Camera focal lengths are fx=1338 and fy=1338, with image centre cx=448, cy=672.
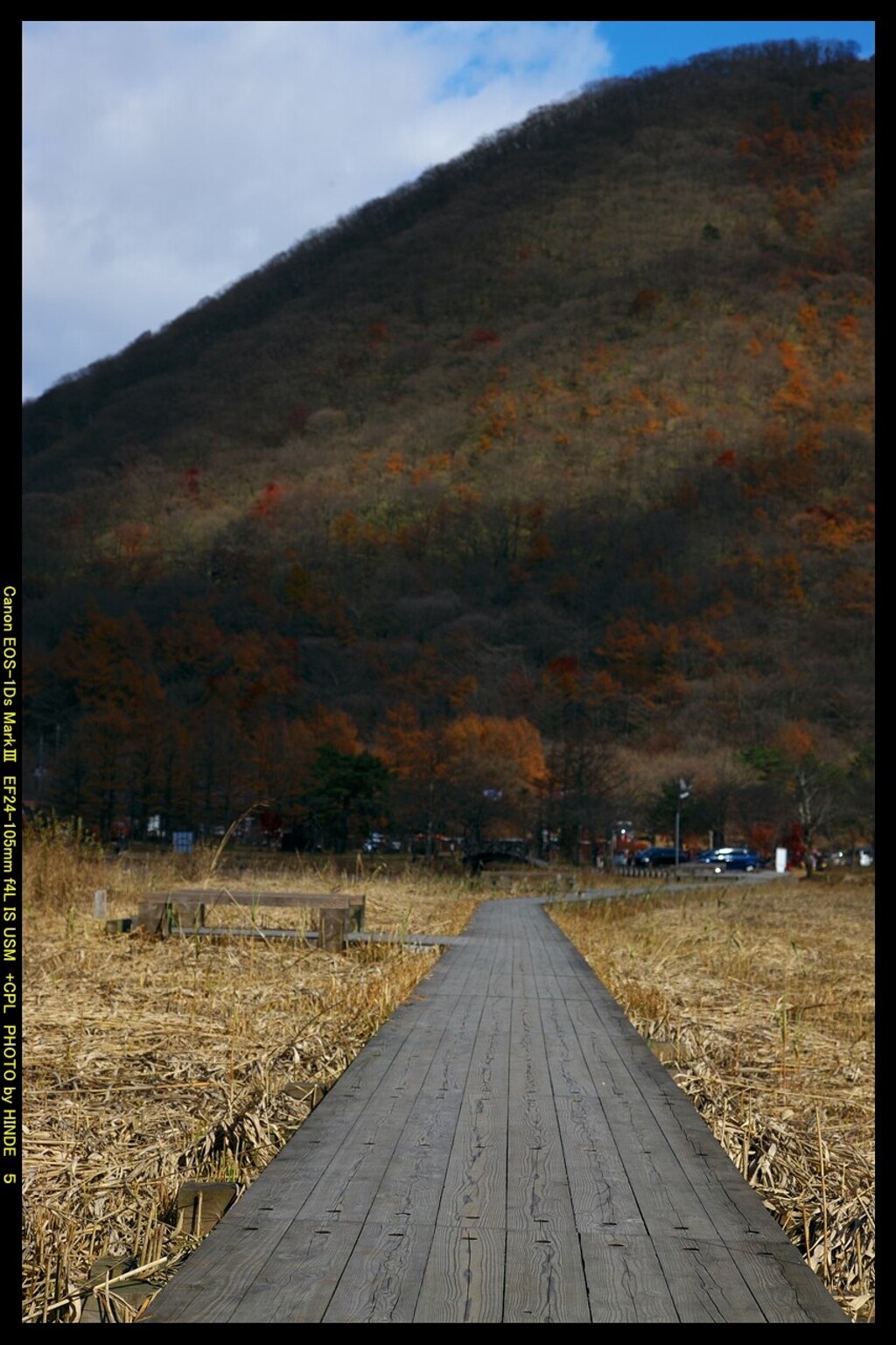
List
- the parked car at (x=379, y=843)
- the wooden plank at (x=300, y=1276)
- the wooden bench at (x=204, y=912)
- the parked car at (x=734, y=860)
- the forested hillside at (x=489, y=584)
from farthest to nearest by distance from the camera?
the forested hillside at (x=489, y=584), the parked car at (x=734, y=860), the parked car at (x=379, y=843), the wooden bench at (x=204, y=912), the wooden plank at (x=300, y=1276)

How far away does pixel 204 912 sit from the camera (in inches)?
595

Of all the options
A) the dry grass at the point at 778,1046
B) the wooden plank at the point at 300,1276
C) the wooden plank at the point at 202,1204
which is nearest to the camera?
the wooden plank at the point at 300,1276

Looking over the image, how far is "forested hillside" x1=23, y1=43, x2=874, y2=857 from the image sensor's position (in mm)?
63031

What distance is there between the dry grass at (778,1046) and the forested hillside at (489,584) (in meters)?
34.2

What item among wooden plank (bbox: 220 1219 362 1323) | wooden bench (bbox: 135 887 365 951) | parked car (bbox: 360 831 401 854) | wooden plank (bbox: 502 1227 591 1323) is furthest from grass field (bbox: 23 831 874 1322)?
parked car (bbox: 360 831 401 854)

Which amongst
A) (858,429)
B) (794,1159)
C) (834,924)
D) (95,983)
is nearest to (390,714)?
(834,924)

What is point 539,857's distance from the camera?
54250 mm

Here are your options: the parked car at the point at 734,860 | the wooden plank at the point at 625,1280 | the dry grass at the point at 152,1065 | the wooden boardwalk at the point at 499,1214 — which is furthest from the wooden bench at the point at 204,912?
the parked car at the point at 734,860

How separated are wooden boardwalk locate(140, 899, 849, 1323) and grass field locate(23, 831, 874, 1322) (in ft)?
1.41

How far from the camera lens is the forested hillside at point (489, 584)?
2482 inches

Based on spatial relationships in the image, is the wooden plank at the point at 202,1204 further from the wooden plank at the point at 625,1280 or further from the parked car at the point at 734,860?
the parked car at the point at 734,860

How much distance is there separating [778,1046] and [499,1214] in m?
5.89
